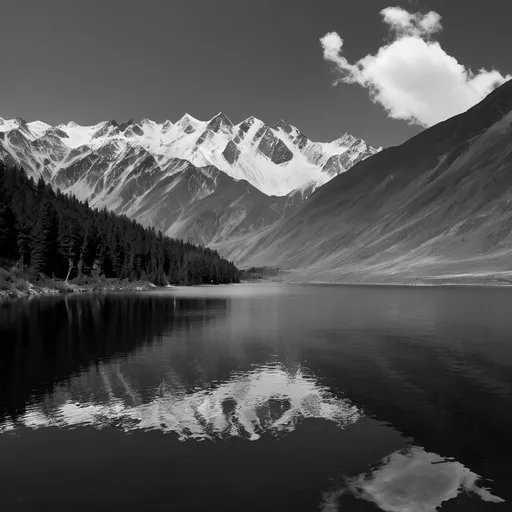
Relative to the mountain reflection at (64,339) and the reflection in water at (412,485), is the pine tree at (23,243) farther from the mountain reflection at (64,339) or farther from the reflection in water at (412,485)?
the reflection in water at (412,485)

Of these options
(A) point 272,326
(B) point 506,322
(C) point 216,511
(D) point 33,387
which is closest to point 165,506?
(C) point 216,511

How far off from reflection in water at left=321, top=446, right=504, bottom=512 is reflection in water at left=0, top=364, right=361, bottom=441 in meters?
5.41

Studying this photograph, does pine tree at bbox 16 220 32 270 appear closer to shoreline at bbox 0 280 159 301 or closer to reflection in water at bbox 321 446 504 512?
shoreline at bbox 0 280 159 301

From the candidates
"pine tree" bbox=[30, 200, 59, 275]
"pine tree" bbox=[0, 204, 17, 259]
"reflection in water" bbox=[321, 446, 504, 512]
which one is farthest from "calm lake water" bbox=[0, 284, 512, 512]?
"pine tree" bbox=[30, 200, 59, 275]

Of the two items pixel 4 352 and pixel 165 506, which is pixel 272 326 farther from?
pixel 165 506

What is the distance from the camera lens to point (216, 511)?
53.3 feet

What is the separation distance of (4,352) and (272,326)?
3514cm

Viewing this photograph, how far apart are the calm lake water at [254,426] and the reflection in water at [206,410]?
0.13 metres

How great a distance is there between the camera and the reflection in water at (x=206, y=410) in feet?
79.5

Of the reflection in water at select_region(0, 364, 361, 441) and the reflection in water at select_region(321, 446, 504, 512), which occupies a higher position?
the reflection in water at select_region(0, 364, 361, 441)

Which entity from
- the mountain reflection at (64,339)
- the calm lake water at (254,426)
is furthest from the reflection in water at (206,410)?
the mountain reflection at (64,339)

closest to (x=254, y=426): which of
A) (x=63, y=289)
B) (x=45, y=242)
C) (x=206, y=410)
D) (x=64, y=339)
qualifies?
(x=206, y=410)

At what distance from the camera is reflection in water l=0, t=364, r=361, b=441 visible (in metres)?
24.2

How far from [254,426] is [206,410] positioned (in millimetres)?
3685
